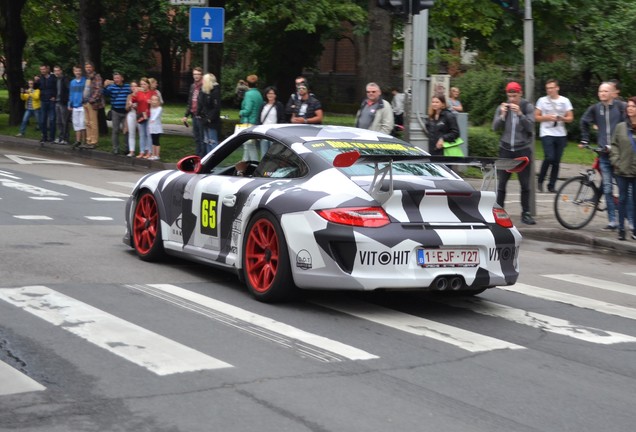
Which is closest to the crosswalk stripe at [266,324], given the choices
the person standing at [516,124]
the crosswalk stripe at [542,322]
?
the crosswalk stripe at [542,322]

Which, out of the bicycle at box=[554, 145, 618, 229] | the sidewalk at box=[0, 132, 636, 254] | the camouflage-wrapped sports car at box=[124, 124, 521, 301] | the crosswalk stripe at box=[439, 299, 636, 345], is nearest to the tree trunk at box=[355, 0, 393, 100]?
the sidewalk at box=[0, 132, 636, 254]

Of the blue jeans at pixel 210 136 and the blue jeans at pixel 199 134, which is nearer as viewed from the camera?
the blue jeans at pixel 210 136

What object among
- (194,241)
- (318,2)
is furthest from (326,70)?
(194,241)

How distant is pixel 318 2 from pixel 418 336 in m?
23.6

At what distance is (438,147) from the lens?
16.1 m

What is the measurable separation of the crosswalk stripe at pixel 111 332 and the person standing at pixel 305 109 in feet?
36.0

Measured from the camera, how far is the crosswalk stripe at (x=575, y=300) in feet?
31.4

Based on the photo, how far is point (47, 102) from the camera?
1158 inches

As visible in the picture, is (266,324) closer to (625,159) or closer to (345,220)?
(345,220)

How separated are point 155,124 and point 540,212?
34.2 ft

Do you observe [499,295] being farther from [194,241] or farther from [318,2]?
[318,2]

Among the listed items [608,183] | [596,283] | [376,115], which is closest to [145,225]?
[596,283]

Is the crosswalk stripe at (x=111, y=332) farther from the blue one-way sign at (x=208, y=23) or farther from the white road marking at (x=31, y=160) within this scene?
the white road marking at (x=31, y=160)

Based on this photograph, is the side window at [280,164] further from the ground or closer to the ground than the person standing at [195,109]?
closer to the ground
